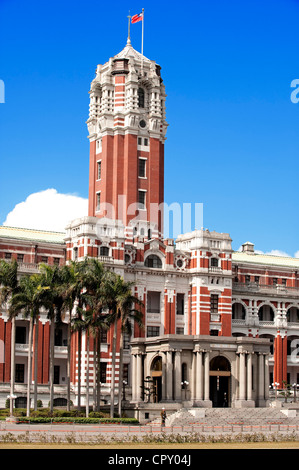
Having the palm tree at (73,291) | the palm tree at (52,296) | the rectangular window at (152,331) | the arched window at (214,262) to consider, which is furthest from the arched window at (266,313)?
the palm tree at (52,296)

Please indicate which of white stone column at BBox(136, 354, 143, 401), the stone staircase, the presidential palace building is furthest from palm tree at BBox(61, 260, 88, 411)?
the stone staircase

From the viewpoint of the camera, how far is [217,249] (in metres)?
112

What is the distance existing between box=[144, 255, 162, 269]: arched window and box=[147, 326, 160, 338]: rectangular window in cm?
765

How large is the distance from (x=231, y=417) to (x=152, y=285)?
25.8 meters

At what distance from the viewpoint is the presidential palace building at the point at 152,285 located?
96375 millimetres

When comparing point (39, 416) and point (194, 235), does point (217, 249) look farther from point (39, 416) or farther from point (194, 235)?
Result: point (39, 416)

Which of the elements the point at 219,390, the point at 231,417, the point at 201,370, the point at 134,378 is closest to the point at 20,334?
the point at 134,378

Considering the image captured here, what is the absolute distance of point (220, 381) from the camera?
98.1 meters

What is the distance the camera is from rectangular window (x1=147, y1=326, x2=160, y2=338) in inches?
4245

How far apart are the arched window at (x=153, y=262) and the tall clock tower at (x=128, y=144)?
10.5 ft

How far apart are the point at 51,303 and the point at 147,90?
39.9 meters

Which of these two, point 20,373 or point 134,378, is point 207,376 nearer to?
point 134,378

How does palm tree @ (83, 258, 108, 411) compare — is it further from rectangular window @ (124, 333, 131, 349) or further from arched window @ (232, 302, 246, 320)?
arched window @ (232, 302, 246, 320)
